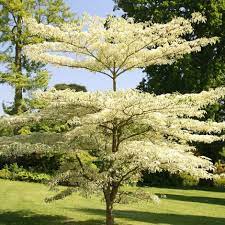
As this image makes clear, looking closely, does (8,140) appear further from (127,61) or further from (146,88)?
(146,88)

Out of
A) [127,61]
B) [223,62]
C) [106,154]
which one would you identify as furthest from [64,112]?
[223,62]

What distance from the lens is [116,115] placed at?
36.9ft

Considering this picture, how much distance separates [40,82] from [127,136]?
55.8 feet

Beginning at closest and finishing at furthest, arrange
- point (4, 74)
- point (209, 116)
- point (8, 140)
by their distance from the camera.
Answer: point (8, 140)
point (4, 74)
point (209, 116)

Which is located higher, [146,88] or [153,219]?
[146,88]

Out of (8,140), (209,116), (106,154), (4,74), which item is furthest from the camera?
(209,116)

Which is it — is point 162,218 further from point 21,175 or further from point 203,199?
point 21,175

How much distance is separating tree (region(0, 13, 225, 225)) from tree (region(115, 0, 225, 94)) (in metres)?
18.8

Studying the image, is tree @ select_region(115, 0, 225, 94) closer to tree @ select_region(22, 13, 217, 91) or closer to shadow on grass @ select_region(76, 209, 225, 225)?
shadow on grass @ select_region(76, 209, 225, 225)

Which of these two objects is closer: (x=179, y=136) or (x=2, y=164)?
(x=179, y=136)

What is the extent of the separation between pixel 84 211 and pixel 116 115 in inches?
238

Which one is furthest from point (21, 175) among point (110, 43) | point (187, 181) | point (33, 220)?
point (110, 43)

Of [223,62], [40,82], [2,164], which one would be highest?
[223,62]

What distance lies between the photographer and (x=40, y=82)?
29000 millimetres
